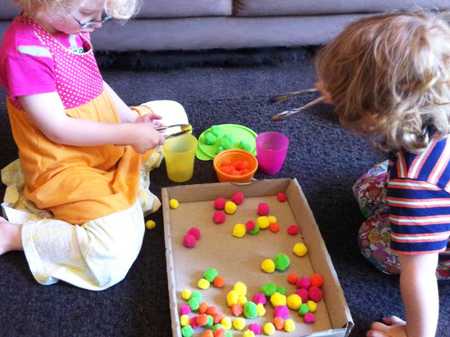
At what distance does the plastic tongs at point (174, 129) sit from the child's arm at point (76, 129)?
5.0 inches

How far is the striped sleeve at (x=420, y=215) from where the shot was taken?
742mm

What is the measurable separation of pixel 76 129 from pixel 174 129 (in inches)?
12.4

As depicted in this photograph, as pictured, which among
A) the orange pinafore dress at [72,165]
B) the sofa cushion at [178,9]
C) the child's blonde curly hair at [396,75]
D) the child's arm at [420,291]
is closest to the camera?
the child's blonde curly hair at [396,75]

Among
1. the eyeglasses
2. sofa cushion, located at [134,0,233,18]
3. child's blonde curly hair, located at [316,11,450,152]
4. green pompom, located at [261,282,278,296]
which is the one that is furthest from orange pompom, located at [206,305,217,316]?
sofa cushion, located at [134,0,233,18]

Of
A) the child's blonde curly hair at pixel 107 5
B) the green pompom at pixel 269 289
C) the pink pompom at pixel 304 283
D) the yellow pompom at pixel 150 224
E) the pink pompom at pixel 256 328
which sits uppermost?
the child's blonde curly hair at pixel 107 5

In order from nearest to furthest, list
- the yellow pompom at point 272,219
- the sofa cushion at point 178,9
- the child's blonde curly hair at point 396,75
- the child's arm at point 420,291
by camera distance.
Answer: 1. the child's blonde curly hair at point 396,75
2. the child's arm at point 420,291
3. the yellow pompom at point 272,219
4. the sofa cushion at point 178,9

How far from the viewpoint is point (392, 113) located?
0.68m

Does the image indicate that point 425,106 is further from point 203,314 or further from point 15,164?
point 15,164

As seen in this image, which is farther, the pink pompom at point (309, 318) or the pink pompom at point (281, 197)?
the pink pompom at point (281, 197)

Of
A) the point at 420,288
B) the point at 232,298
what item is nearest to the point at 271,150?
the point at 232,298

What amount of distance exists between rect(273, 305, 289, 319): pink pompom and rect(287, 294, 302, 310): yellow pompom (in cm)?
1

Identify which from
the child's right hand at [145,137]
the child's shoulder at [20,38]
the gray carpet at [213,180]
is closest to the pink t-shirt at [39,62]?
the child's shoulder at [20,38]

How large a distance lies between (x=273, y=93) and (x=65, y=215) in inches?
31.7

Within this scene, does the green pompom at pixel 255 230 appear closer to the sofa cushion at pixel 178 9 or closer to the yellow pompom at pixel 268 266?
the yellow pompom at pixel 268 266
